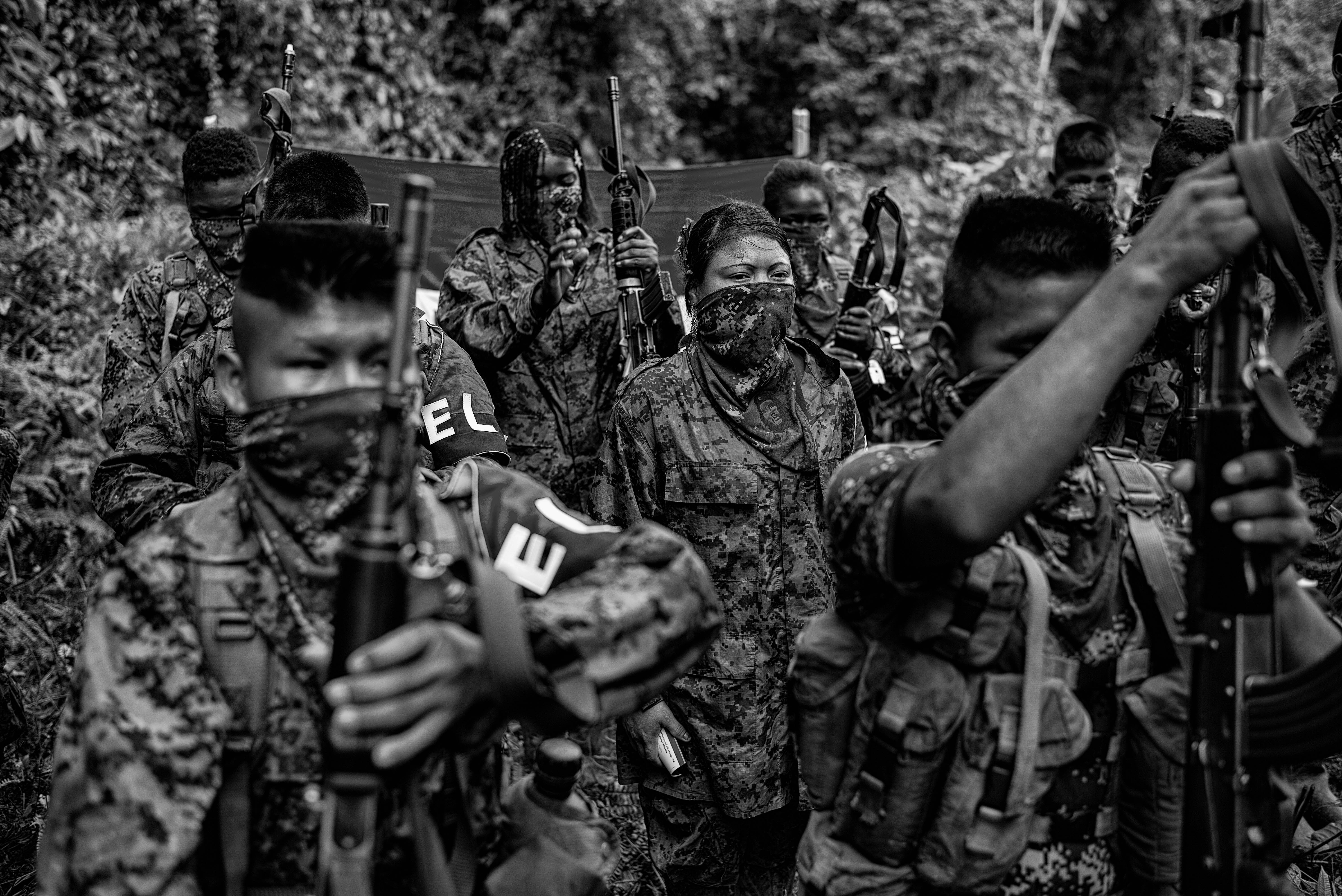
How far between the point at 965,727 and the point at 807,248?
13.1ft

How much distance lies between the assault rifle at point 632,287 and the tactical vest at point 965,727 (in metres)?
2.83


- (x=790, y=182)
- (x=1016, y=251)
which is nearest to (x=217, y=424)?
(x=1016, y=251)

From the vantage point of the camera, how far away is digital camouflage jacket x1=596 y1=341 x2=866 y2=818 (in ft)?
12.3

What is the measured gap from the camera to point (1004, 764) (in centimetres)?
212

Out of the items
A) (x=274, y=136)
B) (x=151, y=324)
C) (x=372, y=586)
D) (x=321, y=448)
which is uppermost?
(x=274, y=136)

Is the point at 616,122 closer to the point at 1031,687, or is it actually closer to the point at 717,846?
the point at 717,846

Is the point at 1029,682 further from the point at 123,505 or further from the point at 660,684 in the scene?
the point at 123,505

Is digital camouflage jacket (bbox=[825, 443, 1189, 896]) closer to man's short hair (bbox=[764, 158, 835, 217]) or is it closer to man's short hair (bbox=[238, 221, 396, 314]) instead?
man's short hair (bbox=[238, 221, 396, 314])

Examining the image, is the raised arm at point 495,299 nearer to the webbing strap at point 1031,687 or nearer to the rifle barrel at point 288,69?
the rifle barrel at point 288,69

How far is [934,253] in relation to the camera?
10.7 metres

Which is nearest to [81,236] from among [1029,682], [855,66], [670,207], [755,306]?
[670,207]

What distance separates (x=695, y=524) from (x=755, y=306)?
0.74m

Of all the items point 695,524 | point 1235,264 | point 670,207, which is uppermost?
point 670,207

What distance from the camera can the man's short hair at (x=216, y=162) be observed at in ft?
16.4
